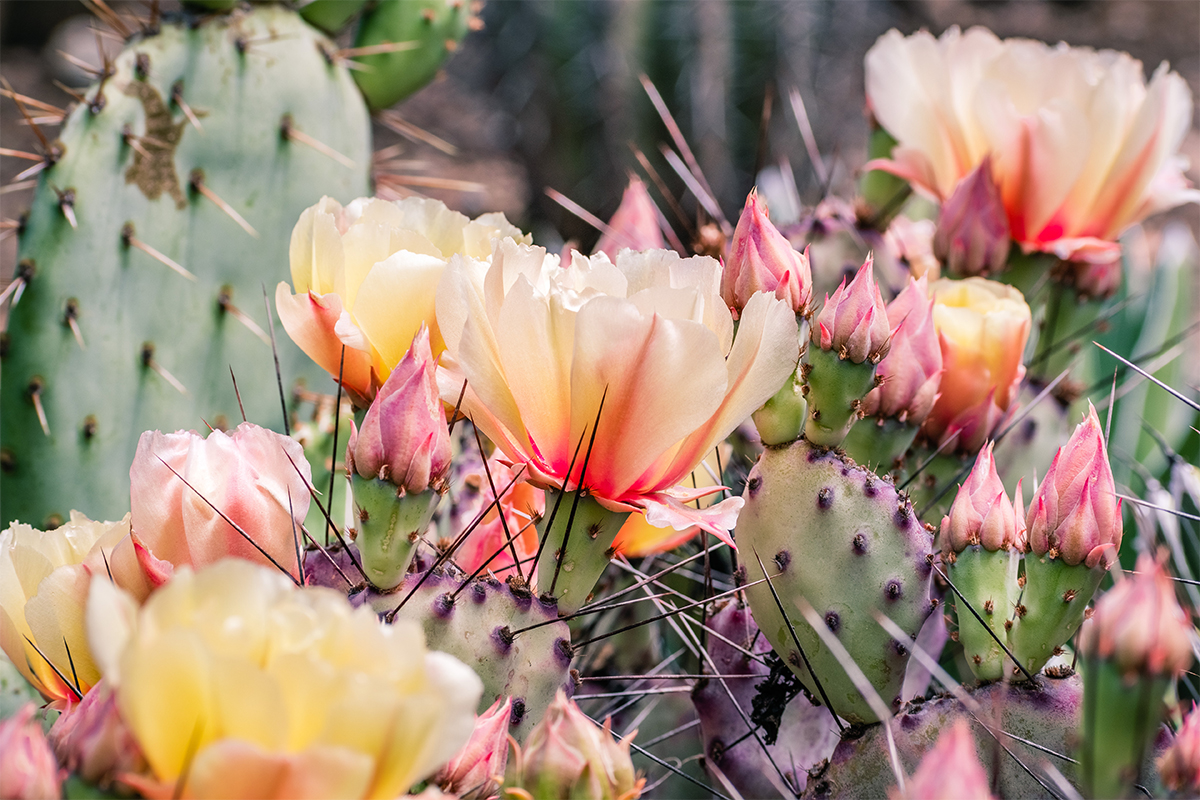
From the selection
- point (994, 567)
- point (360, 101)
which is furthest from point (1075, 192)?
point (360, 101)

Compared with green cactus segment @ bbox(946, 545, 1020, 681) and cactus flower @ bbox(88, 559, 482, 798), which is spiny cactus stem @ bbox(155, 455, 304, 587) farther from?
green cactus segment @ bbox(946, 545, 1020, 681)

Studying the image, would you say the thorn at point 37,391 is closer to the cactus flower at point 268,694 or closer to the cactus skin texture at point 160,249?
the cactus skin texture at point 160,249

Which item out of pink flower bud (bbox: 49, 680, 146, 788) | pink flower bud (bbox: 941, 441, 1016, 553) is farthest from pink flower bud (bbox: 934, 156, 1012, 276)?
pink flower bud (bbox: 49, 680, 146, 788)

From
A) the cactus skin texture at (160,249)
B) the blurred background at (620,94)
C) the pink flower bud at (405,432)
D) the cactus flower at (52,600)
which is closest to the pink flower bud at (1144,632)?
the pink flower bud at (405,432)

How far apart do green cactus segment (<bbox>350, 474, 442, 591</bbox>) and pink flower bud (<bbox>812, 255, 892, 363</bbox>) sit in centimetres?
21

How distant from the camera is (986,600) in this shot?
1.68 feet

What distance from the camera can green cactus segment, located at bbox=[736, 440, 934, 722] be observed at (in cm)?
52

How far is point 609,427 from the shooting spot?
44 cm

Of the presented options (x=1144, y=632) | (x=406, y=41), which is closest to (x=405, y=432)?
(x=1144, y=632)

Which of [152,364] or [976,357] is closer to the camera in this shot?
[976,357]

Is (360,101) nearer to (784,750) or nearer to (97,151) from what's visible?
(97,151)

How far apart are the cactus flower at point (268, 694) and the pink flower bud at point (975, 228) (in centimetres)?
54

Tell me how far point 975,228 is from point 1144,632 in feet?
1.50

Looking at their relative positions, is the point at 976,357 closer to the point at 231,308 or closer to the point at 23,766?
the point at 23,766
